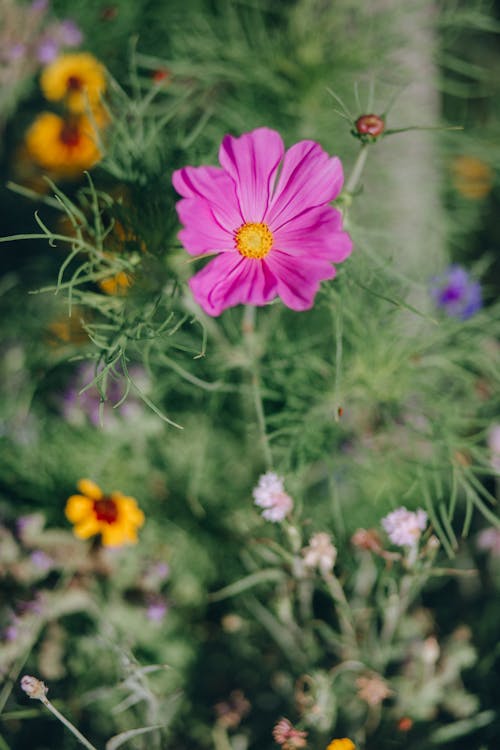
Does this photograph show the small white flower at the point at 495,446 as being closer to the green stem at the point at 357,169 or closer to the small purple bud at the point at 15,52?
the green stem at the point at 357,169

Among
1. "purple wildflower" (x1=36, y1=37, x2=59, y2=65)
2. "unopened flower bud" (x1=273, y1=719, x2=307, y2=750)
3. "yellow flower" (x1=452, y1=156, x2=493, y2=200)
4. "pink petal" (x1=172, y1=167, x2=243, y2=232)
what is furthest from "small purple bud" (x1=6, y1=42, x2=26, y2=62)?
"unopened flower bud" (x1=273, y1=719, x2=307, y2=750)

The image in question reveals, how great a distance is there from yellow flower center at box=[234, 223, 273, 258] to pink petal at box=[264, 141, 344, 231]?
0.7 inches

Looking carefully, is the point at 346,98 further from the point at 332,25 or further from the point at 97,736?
the point at 97,736

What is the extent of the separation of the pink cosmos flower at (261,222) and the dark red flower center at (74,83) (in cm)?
75

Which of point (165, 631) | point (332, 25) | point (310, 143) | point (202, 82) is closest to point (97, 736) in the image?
point (165, 631)

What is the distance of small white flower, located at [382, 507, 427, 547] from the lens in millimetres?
871

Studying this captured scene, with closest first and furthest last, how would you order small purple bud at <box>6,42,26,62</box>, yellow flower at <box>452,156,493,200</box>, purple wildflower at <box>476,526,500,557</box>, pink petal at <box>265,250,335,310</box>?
pink petal at <box>265,250,335,310</box>, purple wildflower at <box>476,526,500,557</box>, small purple bud at <box>6,42,26,62</box>, yellow flower at <box>452,156,493,200</box>

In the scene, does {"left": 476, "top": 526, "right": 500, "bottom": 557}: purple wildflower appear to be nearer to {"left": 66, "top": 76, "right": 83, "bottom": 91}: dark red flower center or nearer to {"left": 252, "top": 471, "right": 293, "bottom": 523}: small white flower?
{"left": 252, "top": 471, "right": 293, "bottom": 523}: small white flower

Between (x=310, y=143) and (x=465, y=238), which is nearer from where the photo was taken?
(x=310, y=143)

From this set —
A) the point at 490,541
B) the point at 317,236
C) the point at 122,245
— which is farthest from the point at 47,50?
the point at 490,541

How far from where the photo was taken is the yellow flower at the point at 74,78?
135cm

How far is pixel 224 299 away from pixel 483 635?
32.2 inches

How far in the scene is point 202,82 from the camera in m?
1.46

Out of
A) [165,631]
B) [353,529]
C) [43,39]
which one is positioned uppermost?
[43,39]
